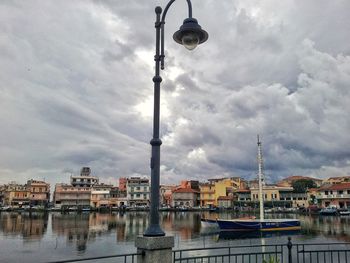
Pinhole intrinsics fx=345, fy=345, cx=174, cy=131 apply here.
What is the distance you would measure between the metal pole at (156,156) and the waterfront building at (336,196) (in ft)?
336

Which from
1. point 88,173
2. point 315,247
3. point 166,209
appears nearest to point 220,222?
point 315,247

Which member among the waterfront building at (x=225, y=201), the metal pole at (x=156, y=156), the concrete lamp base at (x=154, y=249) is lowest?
the waterfront building at (x=225, y=201)

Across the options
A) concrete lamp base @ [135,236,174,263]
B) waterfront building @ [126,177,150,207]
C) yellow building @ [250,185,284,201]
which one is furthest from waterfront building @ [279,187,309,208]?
concrete lamp base @ [135,236,174,263]

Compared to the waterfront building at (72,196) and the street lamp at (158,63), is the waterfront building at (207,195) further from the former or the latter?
the street lamp at (158,63)

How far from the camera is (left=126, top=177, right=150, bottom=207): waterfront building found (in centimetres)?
12119

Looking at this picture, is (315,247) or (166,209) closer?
(315,247)

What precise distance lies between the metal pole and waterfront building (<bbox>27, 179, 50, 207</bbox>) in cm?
12720

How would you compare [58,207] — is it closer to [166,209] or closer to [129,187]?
[129,187]

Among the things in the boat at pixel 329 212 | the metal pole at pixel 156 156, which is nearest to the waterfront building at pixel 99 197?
the boat at pixel 329 212

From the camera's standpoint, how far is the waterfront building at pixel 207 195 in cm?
12200

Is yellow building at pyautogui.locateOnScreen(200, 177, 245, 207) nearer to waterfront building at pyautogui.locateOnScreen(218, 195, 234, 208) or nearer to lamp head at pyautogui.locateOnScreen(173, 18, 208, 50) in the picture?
waterfront building at pyautogui.locateOnScreen(218, 195, 234, 208)

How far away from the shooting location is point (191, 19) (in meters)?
7.77

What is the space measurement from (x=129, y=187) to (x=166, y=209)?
15.6 meters

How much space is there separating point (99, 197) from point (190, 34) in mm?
121411
